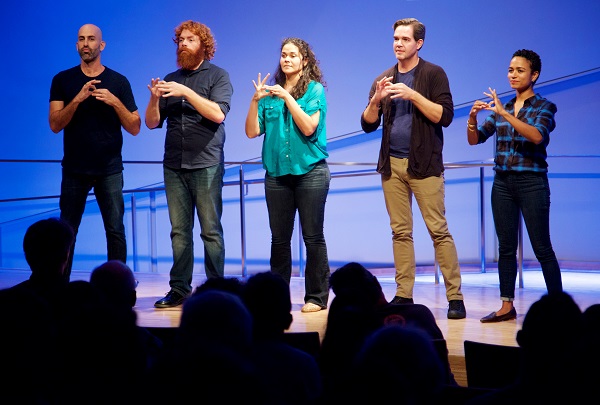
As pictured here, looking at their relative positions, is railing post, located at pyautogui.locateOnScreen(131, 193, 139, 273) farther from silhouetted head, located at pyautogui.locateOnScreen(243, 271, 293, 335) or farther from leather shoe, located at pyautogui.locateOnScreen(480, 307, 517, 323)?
silhouetted head, located at pyautogui.locateOnScreen(243, 271, 293, 335)

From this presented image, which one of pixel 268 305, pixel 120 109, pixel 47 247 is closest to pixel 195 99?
pixel 120 109

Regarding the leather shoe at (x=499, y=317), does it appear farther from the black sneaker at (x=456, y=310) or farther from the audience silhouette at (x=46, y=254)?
the audience silhouette at (x=46, y=254)

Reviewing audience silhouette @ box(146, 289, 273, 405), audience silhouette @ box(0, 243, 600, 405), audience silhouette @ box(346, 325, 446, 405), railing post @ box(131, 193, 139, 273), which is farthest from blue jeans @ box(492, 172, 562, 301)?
railing post @ box(131, 193, 139, 273)

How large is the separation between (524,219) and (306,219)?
1.06 meters

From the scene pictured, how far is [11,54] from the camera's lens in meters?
7.06

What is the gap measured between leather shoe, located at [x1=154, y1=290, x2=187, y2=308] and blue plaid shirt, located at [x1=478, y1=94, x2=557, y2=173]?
1.76 m

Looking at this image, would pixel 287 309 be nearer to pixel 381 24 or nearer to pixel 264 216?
pixel 264 216

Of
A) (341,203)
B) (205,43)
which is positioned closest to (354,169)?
(341,203)

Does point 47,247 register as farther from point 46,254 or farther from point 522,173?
point 522,173

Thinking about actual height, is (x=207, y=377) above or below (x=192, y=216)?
below

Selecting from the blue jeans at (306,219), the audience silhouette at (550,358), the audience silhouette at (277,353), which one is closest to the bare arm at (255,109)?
the blue jeans at (306,219)

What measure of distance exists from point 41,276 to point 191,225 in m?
1.55

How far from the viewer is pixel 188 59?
407cm

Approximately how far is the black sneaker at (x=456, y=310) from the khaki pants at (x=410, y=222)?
1.0 inches
